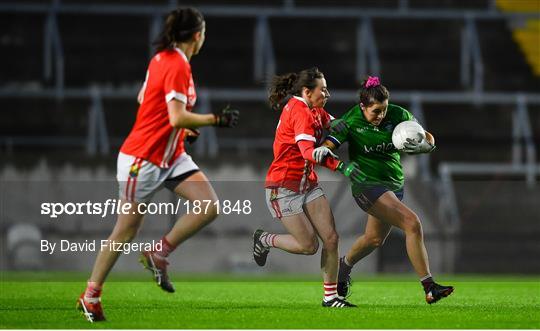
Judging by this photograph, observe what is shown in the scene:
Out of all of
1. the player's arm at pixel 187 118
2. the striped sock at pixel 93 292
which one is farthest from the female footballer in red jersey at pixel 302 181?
the striped sock at pixel 93 292

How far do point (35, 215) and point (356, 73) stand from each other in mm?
7234

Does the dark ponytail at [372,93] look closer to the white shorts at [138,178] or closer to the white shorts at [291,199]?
the white shorts at [291,199]

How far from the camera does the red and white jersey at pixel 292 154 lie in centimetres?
918

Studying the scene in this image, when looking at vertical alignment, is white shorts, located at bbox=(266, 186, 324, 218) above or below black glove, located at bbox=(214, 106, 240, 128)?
below

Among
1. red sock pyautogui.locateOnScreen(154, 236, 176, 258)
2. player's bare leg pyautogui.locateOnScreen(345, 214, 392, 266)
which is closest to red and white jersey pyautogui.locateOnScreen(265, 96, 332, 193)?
player's bare leg pyautogui.locateOnScreen(345, 214, 392, 266)

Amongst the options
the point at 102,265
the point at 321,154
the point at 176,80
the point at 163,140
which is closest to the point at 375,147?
the point at 321,154

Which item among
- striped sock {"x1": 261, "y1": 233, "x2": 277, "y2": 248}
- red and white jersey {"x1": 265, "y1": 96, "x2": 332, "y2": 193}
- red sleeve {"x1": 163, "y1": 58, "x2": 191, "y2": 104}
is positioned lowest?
striped sock {"x1": 261, "y1": 233, "x2": 277, "y2": 248}

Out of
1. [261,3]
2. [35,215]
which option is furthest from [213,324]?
[261,3]

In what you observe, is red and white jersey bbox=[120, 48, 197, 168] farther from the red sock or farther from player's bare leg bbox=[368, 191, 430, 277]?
player's bare leg bbox=[368, 191, 430, 277]

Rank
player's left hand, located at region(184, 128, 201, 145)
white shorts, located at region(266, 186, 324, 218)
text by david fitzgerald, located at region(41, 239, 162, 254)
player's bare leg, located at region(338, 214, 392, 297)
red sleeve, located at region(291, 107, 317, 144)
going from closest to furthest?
player's left hand, located at region(184, 128, 201, 145), red sleeve, located at region(291, 107, 317, 144), white shorts, located at region(266, 186, 324, 218), player's bare leg, located at region(338, 214, 392, 297), text by david fitzgerald, located at region(41, 239, 162, 254)

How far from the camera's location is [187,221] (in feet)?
27.2

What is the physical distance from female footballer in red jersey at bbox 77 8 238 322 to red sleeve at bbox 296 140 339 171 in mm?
999

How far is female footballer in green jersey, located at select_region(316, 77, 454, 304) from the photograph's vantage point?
9148 millimetres

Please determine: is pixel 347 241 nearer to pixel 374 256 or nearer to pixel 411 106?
pixel 374 256
